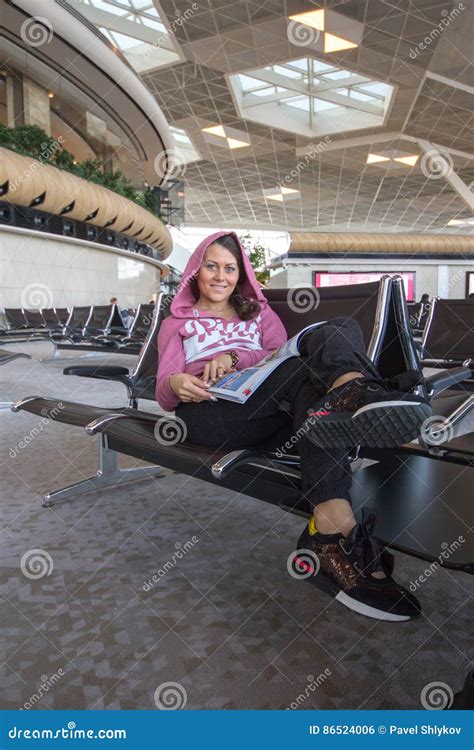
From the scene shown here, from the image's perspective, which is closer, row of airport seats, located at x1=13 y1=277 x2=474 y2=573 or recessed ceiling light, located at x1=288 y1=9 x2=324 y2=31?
row of airport seats, located at x1=13 y1=277 x2=474 y2=573

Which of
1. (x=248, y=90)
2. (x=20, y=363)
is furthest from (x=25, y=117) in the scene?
(x=20, y=363)

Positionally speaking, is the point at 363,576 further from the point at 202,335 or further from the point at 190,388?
the point at 202,335

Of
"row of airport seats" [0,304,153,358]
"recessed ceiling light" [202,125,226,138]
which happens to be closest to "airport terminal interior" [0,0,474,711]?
"row of airport seats" [0,304,153,358]

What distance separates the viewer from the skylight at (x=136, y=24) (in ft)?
45.3

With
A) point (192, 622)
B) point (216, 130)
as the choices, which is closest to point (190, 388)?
point (192, 622)

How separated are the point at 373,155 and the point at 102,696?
23478 mm

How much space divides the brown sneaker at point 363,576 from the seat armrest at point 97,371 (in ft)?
5.11

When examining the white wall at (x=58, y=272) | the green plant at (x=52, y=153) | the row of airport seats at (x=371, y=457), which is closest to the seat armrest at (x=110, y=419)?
the row of airport seats at (x=371, y=457)

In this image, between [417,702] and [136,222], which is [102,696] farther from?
[136,222]

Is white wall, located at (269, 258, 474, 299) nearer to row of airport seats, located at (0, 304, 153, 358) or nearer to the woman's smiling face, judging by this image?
row of airport seats, located at (0, 304, 153, 358)

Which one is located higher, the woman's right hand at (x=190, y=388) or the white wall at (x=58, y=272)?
the white wall at (x=58, y=272)

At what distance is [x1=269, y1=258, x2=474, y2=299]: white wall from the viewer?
26.2 metres

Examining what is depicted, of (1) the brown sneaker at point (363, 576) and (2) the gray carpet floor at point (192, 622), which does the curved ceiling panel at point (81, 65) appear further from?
(1) the brown sneaker at point (363, 576)

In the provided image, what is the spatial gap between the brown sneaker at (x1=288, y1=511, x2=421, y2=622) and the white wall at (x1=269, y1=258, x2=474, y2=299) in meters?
25.9
